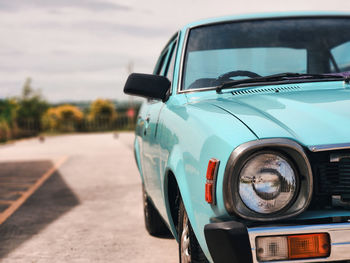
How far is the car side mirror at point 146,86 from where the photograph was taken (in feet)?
10.9

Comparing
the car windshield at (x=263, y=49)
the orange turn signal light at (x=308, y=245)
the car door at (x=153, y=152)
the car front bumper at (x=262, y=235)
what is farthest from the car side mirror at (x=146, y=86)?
the orange turn signal light at (x=308, y=245)

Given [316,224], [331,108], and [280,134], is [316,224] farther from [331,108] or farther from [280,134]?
[331,108]

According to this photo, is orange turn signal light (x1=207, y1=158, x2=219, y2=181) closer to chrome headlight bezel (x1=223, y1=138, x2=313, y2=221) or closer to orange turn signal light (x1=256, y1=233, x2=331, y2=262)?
chrome headlight bezel (x1=223, y1=138, x2=313, y2=221)

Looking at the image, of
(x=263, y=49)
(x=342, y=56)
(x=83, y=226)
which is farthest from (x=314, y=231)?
(x=83, y=226)

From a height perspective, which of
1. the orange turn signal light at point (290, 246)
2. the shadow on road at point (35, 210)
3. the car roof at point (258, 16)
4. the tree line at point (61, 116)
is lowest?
the tree line at point (61, 116)

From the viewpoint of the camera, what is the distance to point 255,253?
2021mm

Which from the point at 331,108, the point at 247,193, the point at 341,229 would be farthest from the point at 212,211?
the point at 331,108

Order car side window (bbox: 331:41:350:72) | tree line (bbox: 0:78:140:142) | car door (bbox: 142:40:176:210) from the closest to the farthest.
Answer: car door (bbox: 142:40:176:210) → car side window (bbox: 331:41:350:72) → tree line (bbox: 0:78:140:142)

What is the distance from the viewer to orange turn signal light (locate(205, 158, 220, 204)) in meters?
2.17

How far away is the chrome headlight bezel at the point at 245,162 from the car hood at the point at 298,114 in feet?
0.19

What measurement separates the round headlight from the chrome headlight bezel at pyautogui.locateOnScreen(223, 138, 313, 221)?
0.7 inches

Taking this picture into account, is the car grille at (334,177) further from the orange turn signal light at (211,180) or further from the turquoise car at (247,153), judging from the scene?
the orange turn signal light at (211,180)

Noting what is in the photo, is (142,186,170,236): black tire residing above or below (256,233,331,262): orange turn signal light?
below

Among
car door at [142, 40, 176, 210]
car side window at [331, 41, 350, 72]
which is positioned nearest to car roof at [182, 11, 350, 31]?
car side window at [331, 41, 350, 72]
